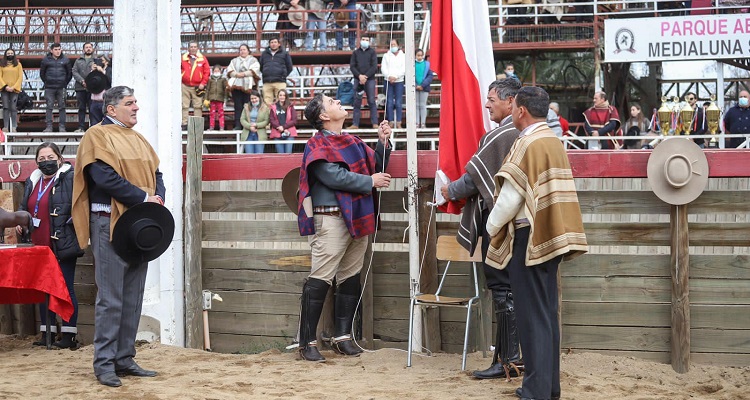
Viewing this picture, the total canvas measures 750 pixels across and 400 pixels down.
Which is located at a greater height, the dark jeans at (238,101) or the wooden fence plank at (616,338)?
the dark jeans at (238,101)

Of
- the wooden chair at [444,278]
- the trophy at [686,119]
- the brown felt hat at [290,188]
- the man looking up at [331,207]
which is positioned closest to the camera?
the wooden chair at [444,278]

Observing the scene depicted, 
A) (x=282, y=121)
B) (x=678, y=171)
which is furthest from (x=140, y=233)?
(x=282, y=121)

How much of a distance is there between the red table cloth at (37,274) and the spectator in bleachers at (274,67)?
9763 millimetres

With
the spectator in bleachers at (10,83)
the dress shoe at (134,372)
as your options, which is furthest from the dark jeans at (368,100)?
the dress shoe at (134,372)

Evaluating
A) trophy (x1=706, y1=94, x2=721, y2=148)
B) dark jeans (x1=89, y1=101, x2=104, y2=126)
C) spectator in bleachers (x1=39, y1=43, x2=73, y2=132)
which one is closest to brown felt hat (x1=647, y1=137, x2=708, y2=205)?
trophy (x1=706, y1=94, x2=721, y2=148)

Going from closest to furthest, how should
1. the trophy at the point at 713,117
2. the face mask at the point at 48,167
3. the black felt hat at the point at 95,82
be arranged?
the face mask at the point at 48,167 < the trophy at the point at 713,117 < the black felt hat at the point at 95,82

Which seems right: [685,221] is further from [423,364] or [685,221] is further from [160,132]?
[160,132]

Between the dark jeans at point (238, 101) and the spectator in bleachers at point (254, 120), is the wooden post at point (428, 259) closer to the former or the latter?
the spectator in bleachers at point (254, 120)

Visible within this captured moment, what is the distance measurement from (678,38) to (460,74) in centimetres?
1292

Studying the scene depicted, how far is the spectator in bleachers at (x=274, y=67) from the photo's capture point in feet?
56.5

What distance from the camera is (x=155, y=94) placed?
8.05 m

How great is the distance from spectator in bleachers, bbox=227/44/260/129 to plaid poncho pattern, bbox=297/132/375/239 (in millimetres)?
10057

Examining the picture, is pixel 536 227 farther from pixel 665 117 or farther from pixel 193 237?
pixel 665 117

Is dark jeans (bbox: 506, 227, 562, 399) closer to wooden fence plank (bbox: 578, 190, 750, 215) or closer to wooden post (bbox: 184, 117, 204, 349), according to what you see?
wooden fence plank (bbox: 578, 190, 750, 215)
